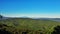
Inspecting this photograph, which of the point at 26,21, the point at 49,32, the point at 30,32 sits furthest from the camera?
the point at 26,21

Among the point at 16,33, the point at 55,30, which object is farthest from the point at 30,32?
the point at 55,30

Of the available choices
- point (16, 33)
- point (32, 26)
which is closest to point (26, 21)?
point (32, 26)

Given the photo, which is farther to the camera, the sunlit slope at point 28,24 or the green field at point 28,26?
the sunlit slope at point 28,24

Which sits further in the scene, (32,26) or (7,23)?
(7,23)

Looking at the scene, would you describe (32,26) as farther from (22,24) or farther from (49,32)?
(49,32)

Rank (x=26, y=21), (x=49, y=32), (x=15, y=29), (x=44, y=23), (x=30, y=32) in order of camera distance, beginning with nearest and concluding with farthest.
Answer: (x=49, y=32)
(x=30, y=32)
(x=15, y=29)
(x=44, y=23)
(x=26, y=21)

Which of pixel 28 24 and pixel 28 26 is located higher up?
pixel 28 24

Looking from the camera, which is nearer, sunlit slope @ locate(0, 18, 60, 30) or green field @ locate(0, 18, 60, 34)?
green field @ locate(0, 18, 60, 34)

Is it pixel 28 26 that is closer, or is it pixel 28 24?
pixel 28 26

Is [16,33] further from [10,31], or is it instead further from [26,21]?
[26,21]
